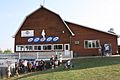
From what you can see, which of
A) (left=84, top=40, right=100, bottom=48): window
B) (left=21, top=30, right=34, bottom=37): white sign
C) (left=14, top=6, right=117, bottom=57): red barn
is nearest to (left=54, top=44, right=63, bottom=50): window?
(left=14, top=6, right=117, bottom=57): red barn

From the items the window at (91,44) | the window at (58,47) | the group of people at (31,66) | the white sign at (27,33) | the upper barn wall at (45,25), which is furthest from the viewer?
the white sign at (27,33)

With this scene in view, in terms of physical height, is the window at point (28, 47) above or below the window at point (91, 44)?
below

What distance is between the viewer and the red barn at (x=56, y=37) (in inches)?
1756

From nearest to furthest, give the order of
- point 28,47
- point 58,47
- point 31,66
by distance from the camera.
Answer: point 31,66
point 58,47
point 28,47

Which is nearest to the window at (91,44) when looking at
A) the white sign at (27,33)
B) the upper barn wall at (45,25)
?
the upper barn wall at (45,25)

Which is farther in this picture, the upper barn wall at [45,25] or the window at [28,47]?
the window at [28,47]

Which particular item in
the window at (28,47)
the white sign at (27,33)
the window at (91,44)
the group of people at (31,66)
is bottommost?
the group of people at (31,66)

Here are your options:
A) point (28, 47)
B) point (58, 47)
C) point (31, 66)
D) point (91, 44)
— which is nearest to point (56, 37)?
point (58, 47)

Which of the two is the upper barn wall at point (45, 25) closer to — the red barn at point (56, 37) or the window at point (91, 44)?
the red barn at point (56, 37)

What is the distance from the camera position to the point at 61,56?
3466 centimetres

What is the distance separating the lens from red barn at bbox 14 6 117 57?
44.6 m

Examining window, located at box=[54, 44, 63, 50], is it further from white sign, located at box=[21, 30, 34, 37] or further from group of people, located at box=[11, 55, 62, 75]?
group of people, located at box=[11, 55, 62, 75]

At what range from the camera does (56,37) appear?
45375 millimetres

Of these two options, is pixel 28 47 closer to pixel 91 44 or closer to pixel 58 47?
pixel 58 47
